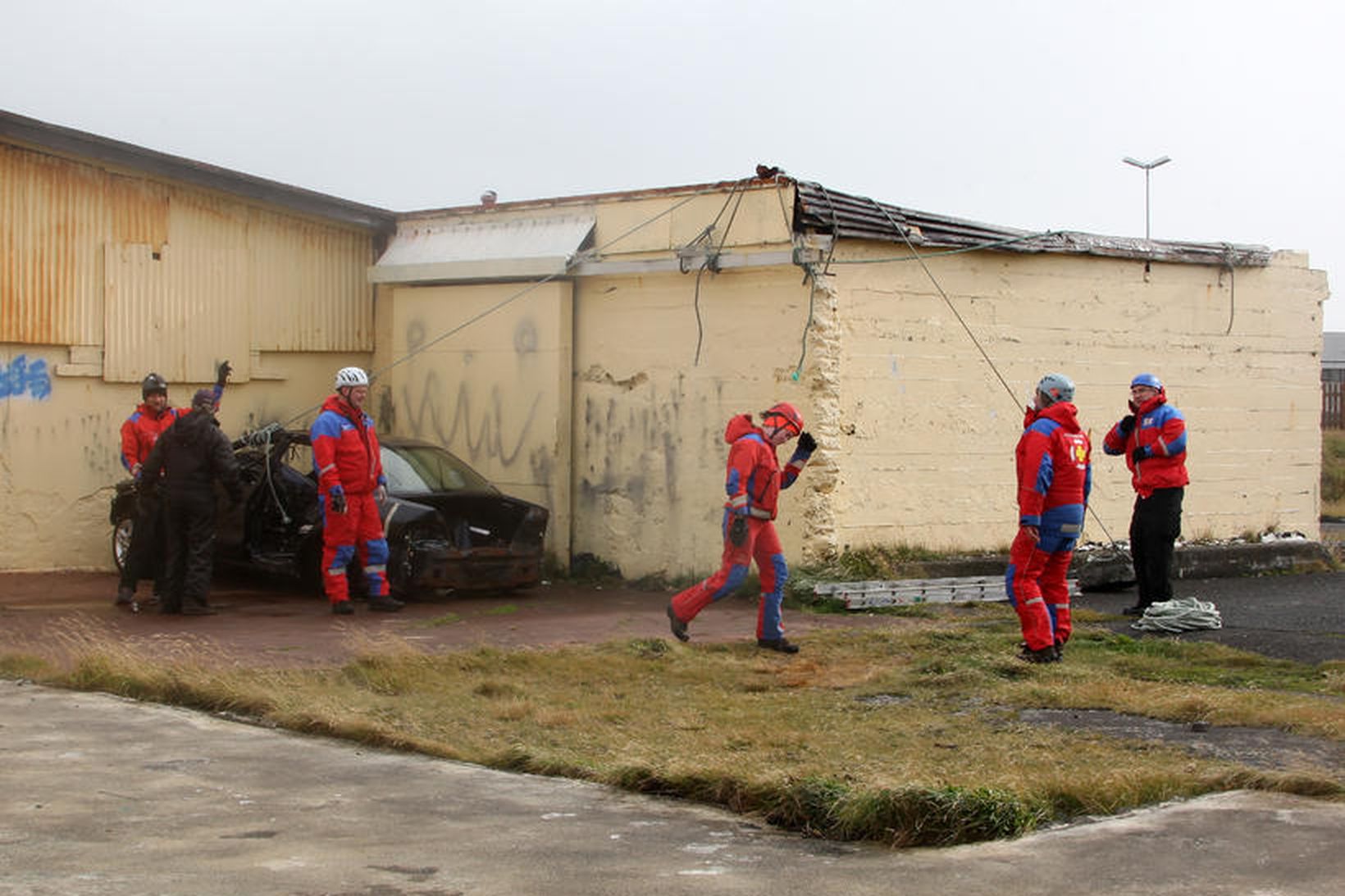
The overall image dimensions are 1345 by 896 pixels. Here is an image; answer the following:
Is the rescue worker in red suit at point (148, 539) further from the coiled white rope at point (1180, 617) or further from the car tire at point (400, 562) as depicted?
the coiled white rope at point (1180, 617)

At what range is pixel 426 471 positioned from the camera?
14734 millimetres

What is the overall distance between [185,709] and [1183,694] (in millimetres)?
5288

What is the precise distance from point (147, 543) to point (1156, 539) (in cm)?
795

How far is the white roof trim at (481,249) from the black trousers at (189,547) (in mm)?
4433

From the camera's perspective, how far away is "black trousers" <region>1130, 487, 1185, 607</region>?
12688 mm

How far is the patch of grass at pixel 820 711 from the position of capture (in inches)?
250

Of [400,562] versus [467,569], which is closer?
[400,562]

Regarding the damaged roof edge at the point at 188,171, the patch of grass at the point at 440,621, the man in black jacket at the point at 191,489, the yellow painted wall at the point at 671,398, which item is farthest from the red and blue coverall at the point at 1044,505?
the damaged roof edge at the point at 188,171

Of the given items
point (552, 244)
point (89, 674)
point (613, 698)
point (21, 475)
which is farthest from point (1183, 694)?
point (21, 475)

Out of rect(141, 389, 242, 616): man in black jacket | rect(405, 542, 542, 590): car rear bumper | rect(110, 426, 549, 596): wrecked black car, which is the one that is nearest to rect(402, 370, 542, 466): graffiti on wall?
rect(110, 426, 549, 596): wrecked black car

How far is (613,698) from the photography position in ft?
30.3

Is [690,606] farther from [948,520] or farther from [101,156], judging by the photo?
[101,156]

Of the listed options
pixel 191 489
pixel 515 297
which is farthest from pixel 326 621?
pixel 515 297

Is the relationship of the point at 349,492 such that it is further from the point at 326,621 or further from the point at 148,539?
the point at 148,539
